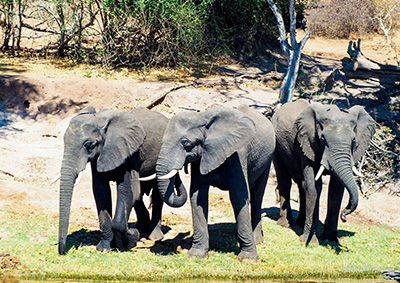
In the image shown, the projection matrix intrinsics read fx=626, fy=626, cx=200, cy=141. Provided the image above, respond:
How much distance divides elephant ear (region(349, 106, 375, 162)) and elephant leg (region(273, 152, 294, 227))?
1.77m

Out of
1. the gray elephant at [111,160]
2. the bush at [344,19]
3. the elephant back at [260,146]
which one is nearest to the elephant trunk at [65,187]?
the gray elephant at [111,160]

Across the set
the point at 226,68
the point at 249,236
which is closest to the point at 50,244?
the point at 249,236

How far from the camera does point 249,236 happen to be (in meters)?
9.55

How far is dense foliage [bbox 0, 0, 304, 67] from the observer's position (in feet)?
69.4

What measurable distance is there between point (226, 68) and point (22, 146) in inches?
381

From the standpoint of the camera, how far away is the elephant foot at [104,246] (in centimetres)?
972

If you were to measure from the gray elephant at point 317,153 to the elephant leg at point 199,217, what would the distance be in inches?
83.1

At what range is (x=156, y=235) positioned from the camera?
10.7m

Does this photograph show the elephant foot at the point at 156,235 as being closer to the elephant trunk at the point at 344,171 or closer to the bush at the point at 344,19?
the elephant trunk at the point at 344,171

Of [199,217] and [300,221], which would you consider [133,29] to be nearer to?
[300,221]

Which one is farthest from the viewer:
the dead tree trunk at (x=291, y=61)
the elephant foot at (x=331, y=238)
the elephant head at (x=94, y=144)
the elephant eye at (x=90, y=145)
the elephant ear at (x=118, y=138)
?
the dead tree trunk at (x=291, y=61)

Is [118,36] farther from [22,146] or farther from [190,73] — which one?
[22,146]

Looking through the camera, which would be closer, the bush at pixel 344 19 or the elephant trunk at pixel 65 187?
the elephant trunk at pixel 65 187

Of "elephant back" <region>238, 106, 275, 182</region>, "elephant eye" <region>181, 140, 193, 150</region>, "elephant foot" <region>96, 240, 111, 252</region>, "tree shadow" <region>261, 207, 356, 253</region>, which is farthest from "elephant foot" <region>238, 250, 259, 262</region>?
"elephant foot" <region>96, 240, 111, 252</region>
